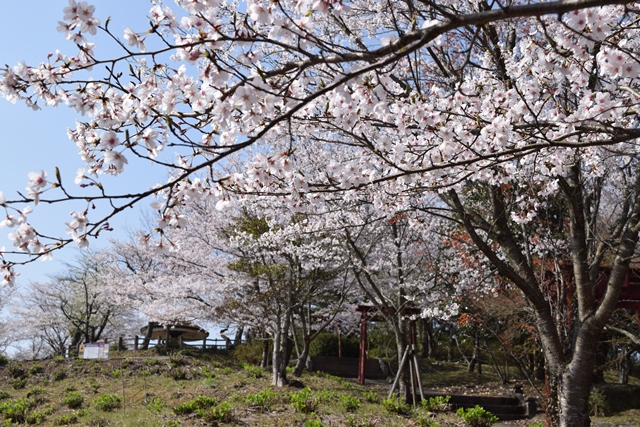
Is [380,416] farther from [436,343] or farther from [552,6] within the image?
[436,343]

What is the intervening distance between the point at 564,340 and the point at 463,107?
4066 mm

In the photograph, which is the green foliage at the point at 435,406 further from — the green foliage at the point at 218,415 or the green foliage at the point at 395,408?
the green foliage at the point at 218,415

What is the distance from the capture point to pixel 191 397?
9.37 meters

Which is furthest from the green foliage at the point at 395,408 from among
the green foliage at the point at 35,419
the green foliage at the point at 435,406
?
the green foliage at the point at 35,419

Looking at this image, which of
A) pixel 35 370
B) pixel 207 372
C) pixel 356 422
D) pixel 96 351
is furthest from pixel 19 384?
pixel 356 422

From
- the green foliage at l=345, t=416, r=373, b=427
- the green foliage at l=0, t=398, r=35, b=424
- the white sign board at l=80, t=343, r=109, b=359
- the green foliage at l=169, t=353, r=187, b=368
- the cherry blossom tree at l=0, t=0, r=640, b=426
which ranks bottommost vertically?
the green foliage at l=0, t=398, r=35, b=424

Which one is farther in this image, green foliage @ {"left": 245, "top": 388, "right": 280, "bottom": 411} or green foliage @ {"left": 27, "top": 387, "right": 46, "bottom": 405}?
green foliage @ {"left": 27, "top": 387, "right": 46, "bottom": 405}

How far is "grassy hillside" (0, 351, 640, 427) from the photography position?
725 cm

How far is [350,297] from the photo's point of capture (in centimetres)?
1548

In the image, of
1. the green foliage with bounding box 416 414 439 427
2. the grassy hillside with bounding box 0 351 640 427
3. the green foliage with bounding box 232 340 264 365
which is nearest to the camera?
the green foliage with bounding box 416 414 439 427

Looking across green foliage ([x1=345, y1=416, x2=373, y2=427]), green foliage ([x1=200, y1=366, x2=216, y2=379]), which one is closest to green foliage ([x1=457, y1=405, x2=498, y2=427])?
green foliage ([x1=345, y1=416, x2=373, y2=427])

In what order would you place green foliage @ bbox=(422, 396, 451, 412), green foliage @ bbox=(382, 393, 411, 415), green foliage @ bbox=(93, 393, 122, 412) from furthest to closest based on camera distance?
green foliage @ bbox=(93, 393, 122, 412), green foliage @ bbox=(422, 396, 451, 412), green foliage @ bbox=(382, 393, 411, 415)

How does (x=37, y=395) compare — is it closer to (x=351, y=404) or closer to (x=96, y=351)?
(x=96, y=351)

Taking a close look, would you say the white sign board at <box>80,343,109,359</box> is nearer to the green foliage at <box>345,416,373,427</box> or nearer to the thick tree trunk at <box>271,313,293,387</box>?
the thick tree trunk at <box>271,313,293,387</box>
